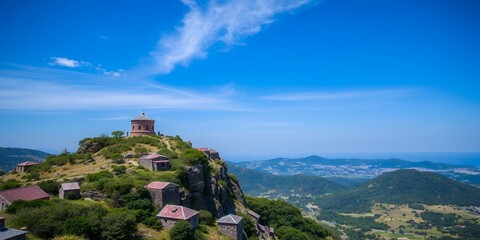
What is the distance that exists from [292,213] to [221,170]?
28574 mm

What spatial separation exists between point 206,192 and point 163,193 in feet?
38.5

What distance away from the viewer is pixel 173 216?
1345 inches

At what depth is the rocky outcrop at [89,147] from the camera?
57.8 meters

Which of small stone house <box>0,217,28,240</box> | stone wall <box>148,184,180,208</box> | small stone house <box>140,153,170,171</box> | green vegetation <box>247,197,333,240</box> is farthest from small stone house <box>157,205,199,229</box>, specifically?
green vegetation <box>247,197,333,240</box>

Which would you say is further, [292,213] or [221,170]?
[292,213]

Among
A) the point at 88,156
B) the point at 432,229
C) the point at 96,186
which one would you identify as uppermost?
the point at 88,156

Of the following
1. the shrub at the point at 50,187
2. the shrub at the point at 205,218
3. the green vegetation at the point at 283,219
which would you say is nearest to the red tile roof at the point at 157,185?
the shrub at the point at 205,218

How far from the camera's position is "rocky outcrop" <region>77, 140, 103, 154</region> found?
57.8 metres

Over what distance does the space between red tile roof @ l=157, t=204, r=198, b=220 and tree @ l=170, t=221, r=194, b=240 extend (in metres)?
1.50

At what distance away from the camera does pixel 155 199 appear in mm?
37406

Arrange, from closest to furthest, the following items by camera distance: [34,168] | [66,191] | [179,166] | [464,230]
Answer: [66,191] → [179,166] → [34,168] → [464,230]

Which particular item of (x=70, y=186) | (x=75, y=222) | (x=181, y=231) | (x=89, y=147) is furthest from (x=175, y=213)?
(x=89, y=147)

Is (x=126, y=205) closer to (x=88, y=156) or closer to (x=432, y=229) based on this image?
(x=88, y=156)

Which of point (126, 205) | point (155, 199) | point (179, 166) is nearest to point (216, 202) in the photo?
point (179, 166)
